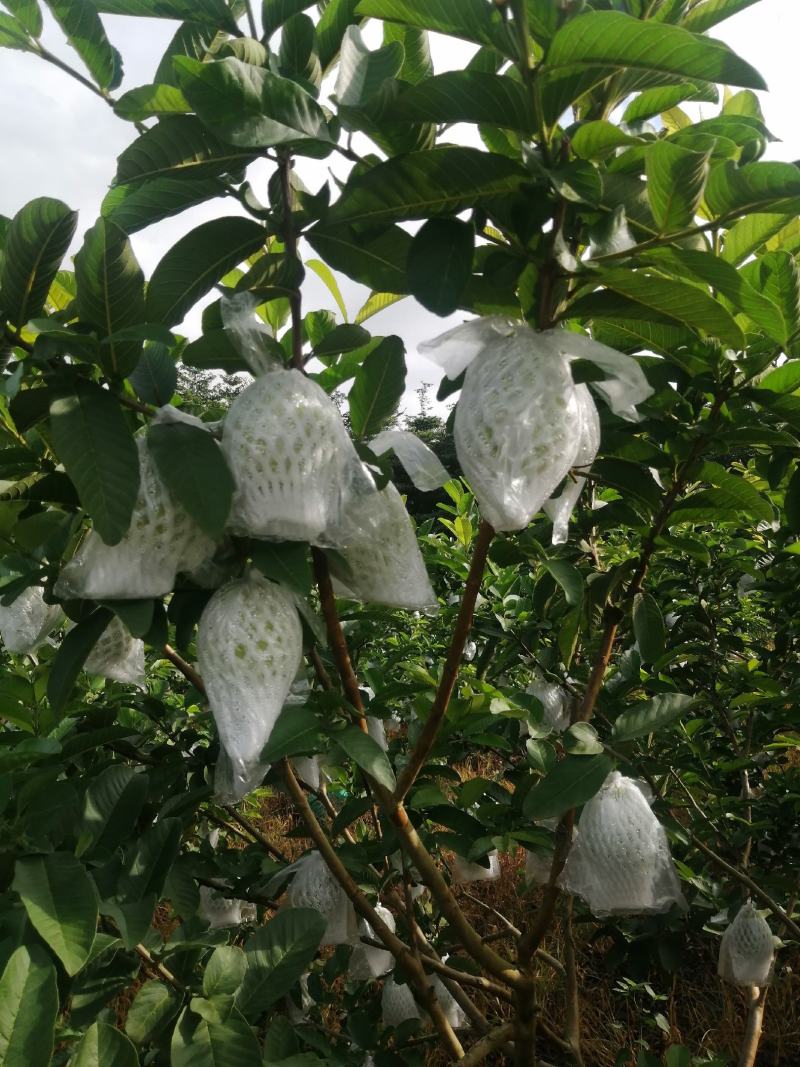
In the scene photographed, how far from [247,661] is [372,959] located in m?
1.07

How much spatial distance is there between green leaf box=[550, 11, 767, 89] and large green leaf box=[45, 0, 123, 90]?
0.49 metres

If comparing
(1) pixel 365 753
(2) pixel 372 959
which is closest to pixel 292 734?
(1) pixel 365 753

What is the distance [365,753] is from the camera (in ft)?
2.58

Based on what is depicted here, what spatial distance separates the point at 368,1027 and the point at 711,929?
0.90 metres

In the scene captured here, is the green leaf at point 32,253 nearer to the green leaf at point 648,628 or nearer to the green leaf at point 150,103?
the green leaf at point 150,103

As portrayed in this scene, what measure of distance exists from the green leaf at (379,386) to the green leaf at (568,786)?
1.44 feet

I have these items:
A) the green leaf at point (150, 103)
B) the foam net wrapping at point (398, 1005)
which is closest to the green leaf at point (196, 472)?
the green leaf at point (150, 103)

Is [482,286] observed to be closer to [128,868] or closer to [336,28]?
[336,28]

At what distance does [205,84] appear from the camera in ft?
2.00

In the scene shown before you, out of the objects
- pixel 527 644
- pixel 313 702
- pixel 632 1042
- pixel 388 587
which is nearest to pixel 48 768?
pixel 313 702

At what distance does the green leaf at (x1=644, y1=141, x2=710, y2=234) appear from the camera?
607mm

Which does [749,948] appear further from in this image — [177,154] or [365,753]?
[177,154]

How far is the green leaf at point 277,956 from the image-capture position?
0.83 metres

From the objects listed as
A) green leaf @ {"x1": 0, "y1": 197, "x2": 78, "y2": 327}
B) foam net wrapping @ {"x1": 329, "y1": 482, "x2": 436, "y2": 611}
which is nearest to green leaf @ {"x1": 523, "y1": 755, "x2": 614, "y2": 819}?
foam net wrapping @ {"x1": 329, "y1": 482, "x2": 436, "y2": 611}
